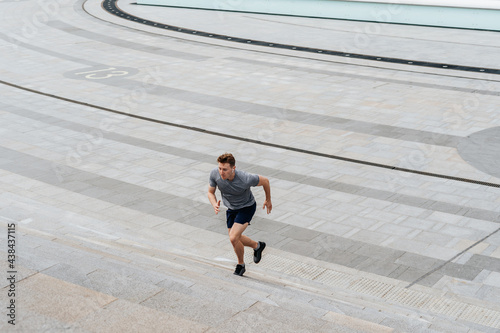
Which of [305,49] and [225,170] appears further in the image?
[305,49]

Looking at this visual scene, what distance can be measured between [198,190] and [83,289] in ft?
19.0

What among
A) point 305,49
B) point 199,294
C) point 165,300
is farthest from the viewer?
point 305,49

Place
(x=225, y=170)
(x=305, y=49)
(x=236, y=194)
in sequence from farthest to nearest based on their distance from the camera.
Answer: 1. (x=305, y=49)
2. (x=236, y=194)
3. (x=225, y=170)

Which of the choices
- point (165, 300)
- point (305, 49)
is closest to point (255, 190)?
point (165, 300)

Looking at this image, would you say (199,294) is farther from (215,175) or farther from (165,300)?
(215,175)

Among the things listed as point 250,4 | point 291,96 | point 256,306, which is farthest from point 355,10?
point 256,306

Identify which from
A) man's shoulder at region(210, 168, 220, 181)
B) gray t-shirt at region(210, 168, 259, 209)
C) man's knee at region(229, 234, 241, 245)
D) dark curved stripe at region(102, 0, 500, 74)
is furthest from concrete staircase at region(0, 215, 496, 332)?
dark curved stripe at region(102, 0, 500, 74)

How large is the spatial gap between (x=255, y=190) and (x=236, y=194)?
4.32 meters

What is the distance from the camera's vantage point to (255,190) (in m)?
12.5

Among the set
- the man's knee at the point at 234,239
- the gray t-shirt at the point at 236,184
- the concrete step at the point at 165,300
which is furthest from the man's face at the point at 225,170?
the concrete step at the point at 165,300

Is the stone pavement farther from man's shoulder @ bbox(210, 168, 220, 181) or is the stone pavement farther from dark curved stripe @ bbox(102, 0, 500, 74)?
man's shoulder @ bbox(210, 168, 220, 181)

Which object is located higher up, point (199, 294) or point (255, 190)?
point (199, 294)

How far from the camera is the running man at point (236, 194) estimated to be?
7.92 m

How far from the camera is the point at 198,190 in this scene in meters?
12.2
